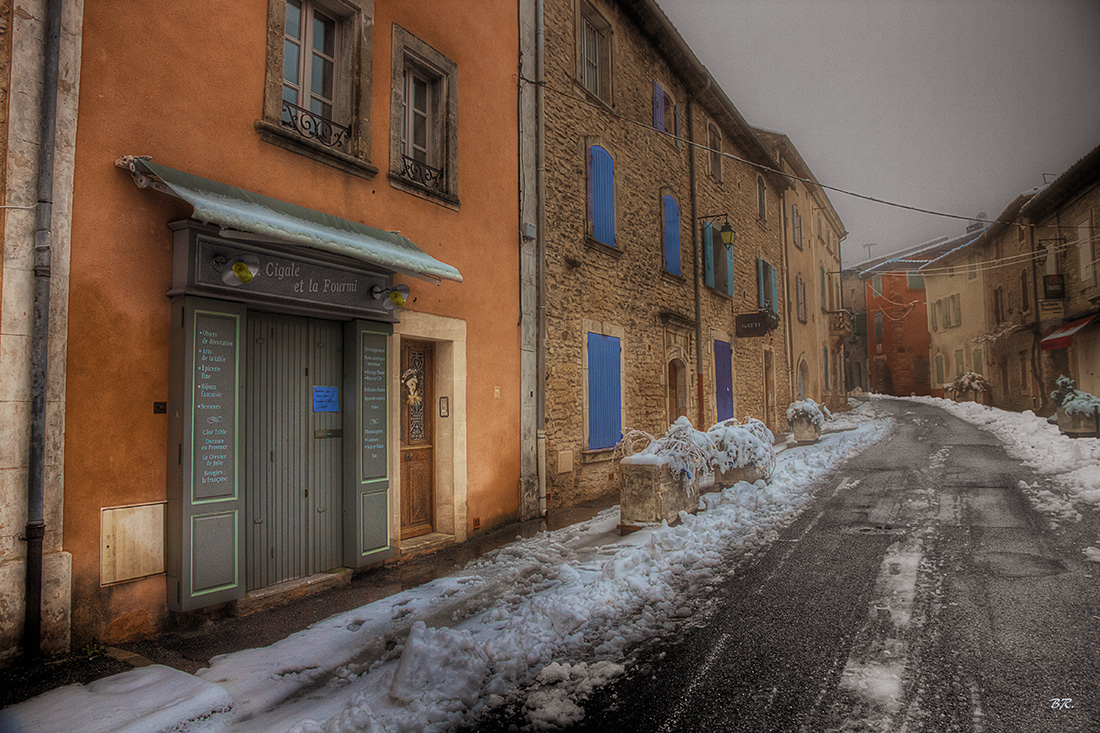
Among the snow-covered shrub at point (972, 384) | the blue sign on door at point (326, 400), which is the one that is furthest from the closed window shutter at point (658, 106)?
the snow-covered shrub at point (972, 384)

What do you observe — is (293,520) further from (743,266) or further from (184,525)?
(743,266)

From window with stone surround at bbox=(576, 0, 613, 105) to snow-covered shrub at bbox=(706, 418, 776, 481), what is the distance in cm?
592

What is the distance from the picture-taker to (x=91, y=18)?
405 cm

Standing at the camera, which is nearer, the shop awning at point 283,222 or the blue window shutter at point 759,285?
the shop awning at point 283,222

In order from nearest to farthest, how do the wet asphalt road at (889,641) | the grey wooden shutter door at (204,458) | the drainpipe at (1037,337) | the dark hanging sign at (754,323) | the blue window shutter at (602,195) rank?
the wet asphalt road at (889,641), the grey wooden shutter door at (204,458), the blue window shutter at (602,195), the dark hanging sign at (754,323), the drainpipe at (1037,337)

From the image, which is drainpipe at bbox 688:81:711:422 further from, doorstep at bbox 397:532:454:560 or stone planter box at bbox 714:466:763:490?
doorstep at bbox 397:532:454:560

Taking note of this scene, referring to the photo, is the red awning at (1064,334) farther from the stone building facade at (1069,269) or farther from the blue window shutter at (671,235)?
the blue window shutter at (671,235)

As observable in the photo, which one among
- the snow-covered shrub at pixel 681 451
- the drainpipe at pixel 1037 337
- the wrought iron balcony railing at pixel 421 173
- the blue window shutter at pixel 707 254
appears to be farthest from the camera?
the drainpipe at pixel 1037 337

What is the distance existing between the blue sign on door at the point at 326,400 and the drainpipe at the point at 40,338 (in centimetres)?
209

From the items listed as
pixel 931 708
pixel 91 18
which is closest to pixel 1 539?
pixel 91 18

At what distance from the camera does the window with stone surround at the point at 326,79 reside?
5402 millimetres

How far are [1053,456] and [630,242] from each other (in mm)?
8035

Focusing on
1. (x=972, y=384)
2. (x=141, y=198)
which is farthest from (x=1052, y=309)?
(x=141, y=198)

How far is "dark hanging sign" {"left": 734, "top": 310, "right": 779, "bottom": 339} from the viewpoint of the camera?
15.6 metres
